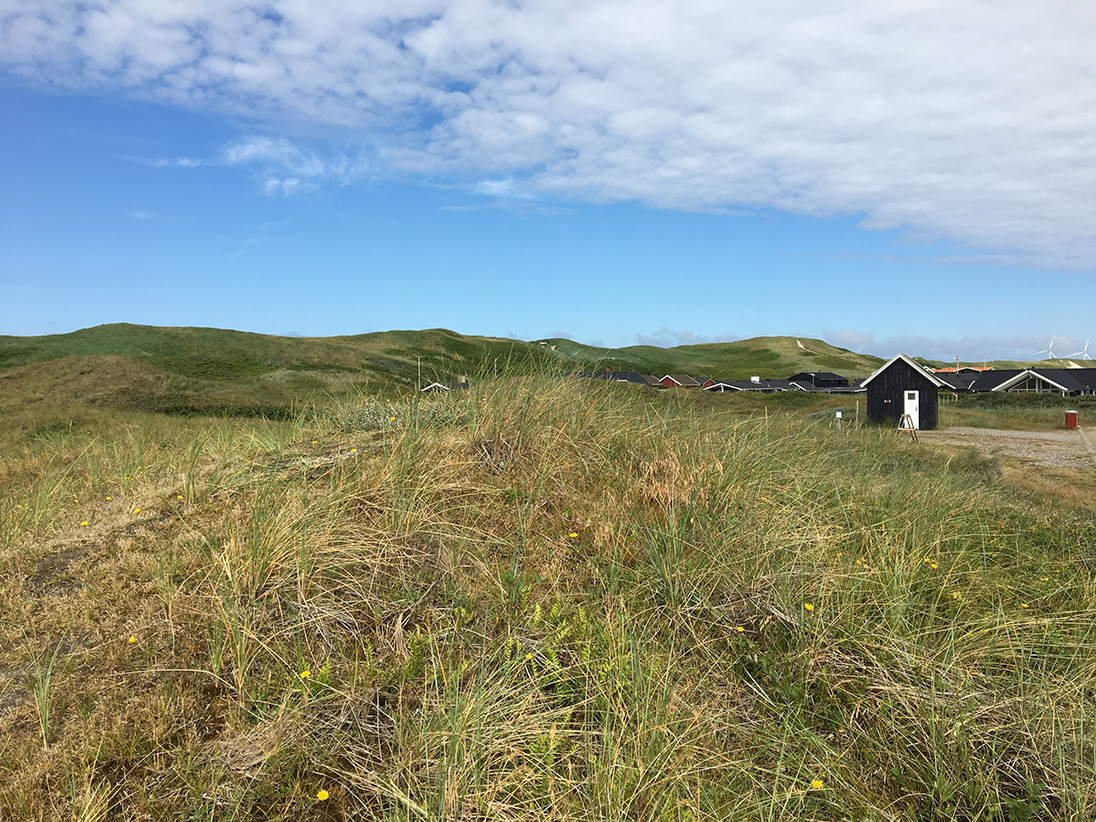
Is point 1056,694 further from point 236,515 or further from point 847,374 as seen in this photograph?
point 847,374

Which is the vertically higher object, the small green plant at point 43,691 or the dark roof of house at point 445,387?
the dark roof of house at point 445,387

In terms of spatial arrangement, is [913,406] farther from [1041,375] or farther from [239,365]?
[239,365]

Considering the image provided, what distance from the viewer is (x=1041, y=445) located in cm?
2447

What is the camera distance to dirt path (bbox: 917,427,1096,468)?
1898 cm

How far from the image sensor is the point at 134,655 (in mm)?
3047

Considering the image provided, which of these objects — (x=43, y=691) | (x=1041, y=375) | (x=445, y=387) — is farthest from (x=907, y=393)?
(x=43, y=691)

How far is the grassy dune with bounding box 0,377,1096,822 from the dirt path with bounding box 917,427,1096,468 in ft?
40.7

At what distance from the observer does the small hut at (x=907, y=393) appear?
33938mm

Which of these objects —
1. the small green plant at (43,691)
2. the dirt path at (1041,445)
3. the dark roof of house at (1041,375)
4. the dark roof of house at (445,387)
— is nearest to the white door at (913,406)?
the dirt path at (1041,445)

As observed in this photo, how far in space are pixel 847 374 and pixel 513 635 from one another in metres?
121

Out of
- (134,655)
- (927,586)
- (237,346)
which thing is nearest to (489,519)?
(134,655)

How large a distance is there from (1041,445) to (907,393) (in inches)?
393

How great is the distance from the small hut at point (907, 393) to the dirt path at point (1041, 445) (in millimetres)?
1404

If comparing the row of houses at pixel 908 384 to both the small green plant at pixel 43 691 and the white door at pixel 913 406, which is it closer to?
the white door at pixel 913 406
